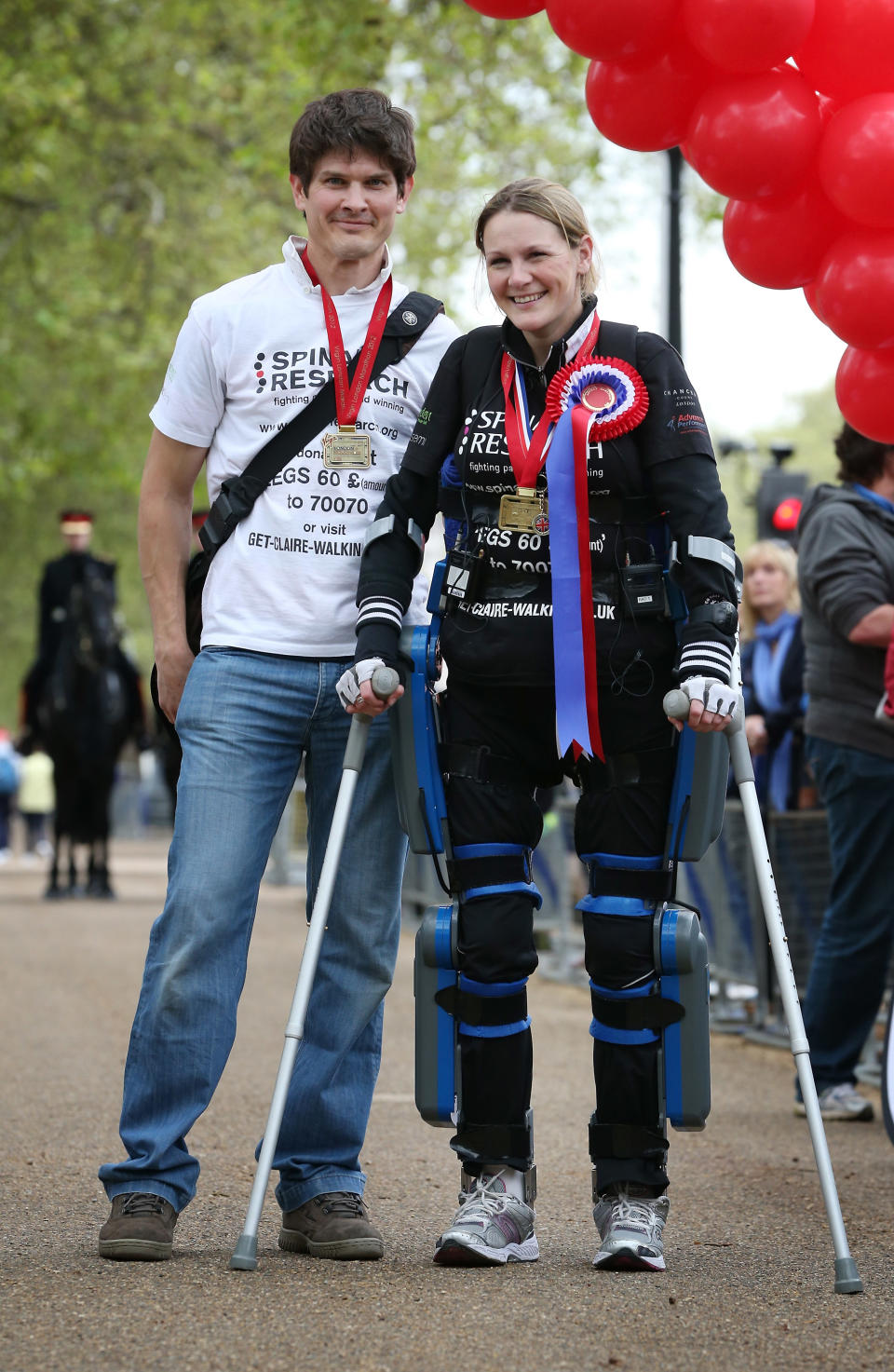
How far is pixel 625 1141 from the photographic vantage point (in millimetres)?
4020

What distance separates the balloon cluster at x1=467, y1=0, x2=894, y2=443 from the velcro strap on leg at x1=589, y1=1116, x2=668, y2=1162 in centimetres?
213

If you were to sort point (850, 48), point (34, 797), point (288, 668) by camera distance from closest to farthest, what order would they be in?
point (288, 668) → point (850, 48) → point (34, 797)

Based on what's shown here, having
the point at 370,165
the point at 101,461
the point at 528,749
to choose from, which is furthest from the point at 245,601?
the point at 101,461

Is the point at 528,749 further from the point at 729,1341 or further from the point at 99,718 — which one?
the point at 99,718

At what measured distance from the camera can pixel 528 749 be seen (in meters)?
4.11

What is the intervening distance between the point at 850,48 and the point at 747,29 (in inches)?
12.4

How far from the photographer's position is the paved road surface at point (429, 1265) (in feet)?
10.7

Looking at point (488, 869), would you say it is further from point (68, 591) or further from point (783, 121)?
point (68, 591)

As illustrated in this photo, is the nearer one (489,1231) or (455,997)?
(489,1231)

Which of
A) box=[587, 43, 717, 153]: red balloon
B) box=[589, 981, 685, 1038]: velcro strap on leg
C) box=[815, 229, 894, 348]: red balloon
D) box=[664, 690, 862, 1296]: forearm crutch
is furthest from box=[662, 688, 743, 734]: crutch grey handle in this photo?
box=[587, 43, 717, 153]: red balloon

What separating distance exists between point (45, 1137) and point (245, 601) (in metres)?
2.04

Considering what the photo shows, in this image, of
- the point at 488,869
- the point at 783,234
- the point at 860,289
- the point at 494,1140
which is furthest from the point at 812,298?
the point at 494,1140

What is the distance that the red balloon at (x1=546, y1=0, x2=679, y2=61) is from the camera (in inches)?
189

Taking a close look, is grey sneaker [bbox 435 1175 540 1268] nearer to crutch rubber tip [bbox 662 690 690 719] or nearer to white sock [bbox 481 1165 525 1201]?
white sock [bbox 481 1165 525 1201]
